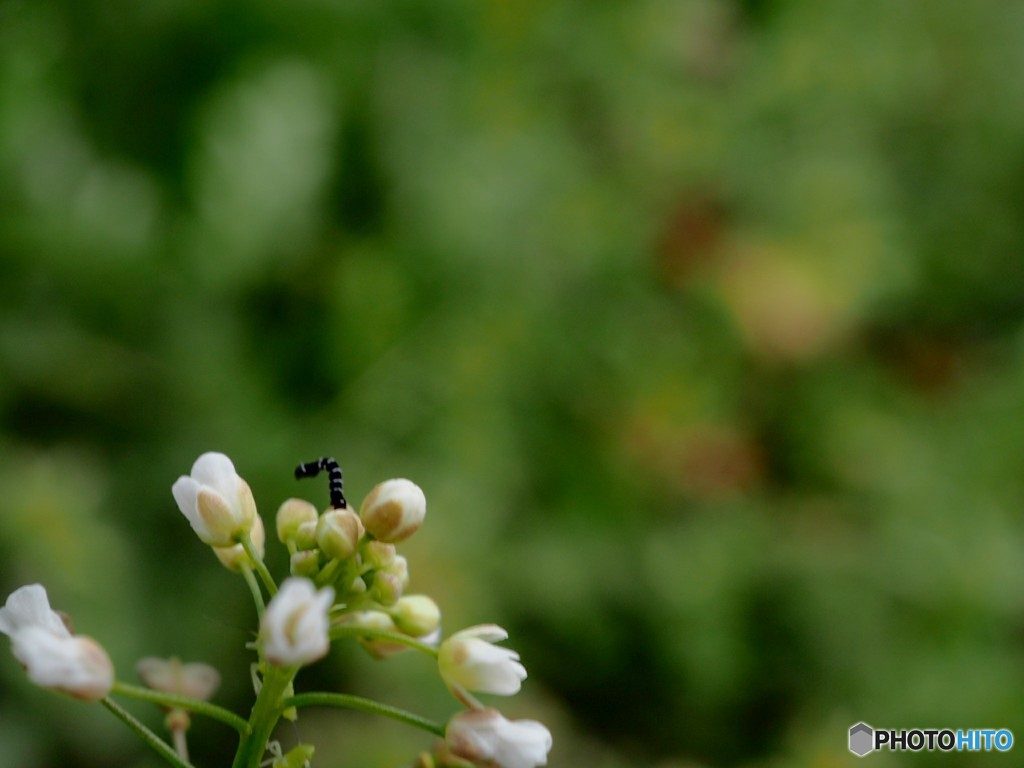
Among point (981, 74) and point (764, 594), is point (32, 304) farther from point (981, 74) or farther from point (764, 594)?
point (981, 74)

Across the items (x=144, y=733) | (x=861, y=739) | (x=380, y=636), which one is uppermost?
(x=861, y=739)

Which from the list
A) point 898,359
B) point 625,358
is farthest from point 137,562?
point 898,359

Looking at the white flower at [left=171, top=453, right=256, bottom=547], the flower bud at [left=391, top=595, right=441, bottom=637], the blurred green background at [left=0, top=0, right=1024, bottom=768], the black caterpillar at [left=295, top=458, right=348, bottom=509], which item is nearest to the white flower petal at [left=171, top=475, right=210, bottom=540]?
the white flower at [left=171, top=453, right=256, bottom=547]

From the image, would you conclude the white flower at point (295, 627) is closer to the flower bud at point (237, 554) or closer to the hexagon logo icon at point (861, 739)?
the flower bud at point (237, 554)

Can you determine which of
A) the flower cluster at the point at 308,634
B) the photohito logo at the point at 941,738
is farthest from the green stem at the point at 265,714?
the photohito logo at the point at 941,738

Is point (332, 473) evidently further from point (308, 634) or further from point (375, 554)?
point (308, 634)

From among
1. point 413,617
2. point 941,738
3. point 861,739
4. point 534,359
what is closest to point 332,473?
point 413,617

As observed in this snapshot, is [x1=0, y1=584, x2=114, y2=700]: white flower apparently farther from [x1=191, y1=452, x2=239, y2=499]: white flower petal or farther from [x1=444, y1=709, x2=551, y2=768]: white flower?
[x1=444, y1=709, x2=551, y2=768]: white flower
